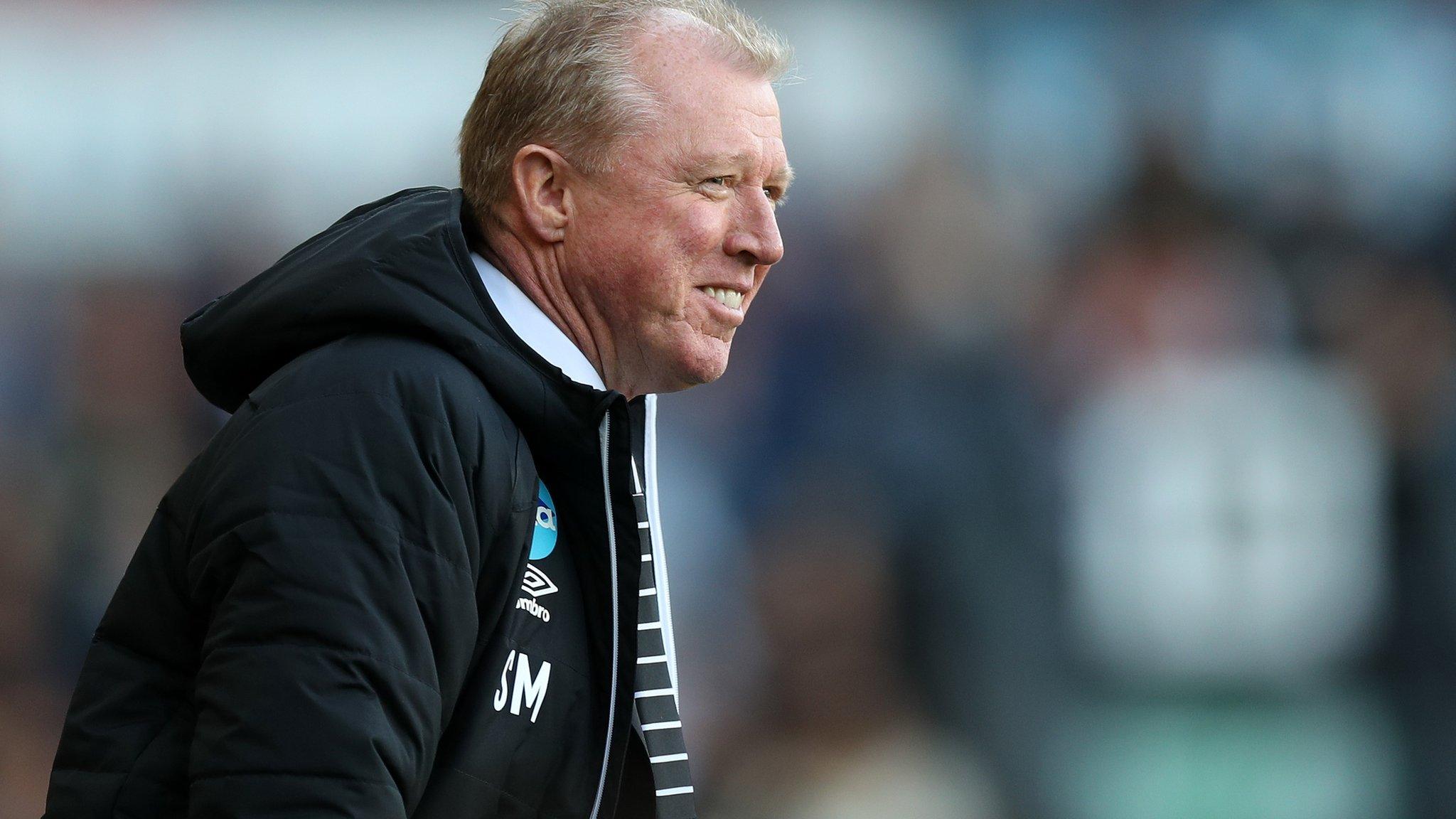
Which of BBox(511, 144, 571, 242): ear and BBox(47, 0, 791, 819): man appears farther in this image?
BBox(511, 144, 571, 242): ear

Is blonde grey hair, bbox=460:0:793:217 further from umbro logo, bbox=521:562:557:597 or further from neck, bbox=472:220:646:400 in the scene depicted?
umbro logo, bbox=521:562:557:597

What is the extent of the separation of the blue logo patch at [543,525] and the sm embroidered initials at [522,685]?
4.7 inches

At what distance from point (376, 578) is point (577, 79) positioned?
728 mm

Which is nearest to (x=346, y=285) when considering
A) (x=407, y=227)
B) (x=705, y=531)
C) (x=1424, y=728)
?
(x=407, y=227)

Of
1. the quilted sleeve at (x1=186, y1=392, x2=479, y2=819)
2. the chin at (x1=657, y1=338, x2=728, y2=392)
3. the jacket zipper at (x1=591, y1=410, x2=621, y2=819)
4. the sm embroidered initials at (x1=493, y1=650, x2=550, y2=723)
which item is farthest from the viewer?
the chin at (x1=657, y1=338, x2=728, y2=392)

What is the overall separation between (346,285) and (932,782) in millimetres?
3040

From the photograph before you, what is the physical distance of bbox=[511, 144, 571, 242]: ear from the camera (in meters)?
2.06

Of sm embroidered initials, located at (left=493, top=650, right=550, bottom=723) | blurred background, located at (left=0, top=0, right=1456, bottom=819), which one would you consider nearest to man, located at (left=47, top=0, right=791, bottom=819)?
sm embroidered initials, located at (left=493, top=650, right=550, bottom=723)

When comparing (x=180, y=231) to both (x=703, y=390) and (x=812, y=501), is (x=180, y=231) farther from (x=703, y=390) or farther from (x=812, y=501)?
(x=812, y=501)

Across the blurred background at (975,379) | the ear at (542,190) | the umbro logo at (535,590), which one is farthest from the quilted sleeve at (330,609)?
the blurred background at (975,379)

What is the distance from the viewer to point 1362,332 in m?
5.05

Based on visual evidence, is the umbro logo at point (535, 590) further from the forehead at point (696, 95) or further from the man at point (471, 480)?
the forehead at point (696, 95)

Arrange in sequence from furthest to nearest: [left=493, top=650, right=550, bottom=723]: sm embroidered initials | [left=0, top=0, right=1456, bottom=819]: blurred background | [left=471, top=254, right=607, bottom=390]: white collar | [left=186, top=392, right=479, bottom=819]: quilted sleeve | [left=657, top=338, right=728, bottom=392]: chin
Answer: [left=0, top=0, right=1456, bottom=819]: blurred background → [left=657, top=338, right=728, bottom=392]: chin → [left=471, top=254, right=607, bottom=390]: white collar → [left=493, top=650, right=550, bottom=723]: sm embroidered initials → [left=186, top=392, right=479, bottom=819]: quilted sleeve

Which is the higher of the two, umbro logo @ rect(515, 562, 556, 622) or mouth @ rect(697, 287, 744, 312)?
mouth @ rect(697, 287, 744, 312)
